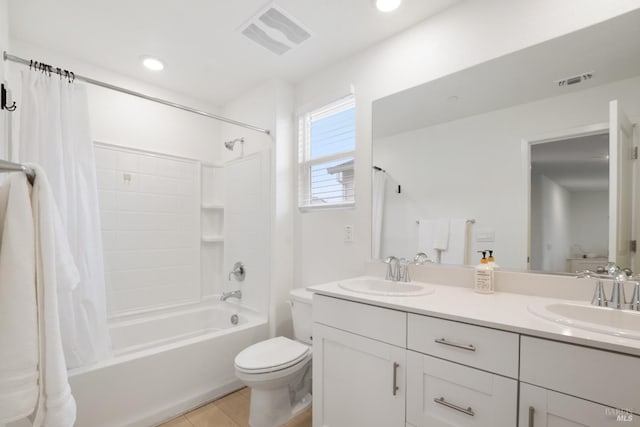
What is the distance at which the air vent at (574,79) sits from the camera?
51.1 inches

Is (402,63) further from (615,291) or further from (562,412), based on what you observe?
(562,412)

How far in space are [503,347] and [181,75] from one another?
110 inches

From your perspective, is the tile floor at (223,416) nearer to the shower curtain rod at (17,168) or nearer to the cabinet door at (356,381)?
the cabinet door at (356,381)

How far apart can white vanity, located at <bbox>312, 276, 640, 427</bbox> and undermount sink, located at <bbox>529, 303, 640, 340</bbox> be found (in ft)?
0.11

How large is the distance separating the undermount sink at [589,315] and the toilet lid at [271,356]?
1.28m

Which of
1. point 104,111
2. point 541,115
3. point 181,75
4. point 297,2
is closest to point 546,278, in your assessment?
point 541,115

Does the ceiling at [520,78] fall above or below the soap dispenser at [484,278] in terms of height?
above

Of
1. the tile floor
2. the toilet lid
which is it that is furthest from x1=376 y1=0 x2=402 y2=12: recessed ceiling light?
the tile floor

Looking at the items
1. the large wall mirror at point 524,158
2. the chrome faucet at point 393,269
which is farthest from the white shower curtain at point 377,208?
the chrome faucet at point 393,269

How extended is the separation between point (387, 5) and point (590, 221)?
1.48m

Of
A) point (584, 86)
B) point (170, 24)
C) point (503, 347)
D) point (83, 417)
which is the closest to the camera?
point (503, 347)

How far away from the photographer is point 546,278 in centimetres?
135

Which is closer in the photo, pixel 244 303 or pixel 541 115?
pixel 541 115

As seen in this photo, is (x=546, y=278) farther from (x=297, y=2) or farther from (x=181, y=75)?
(x=181, y=75)
